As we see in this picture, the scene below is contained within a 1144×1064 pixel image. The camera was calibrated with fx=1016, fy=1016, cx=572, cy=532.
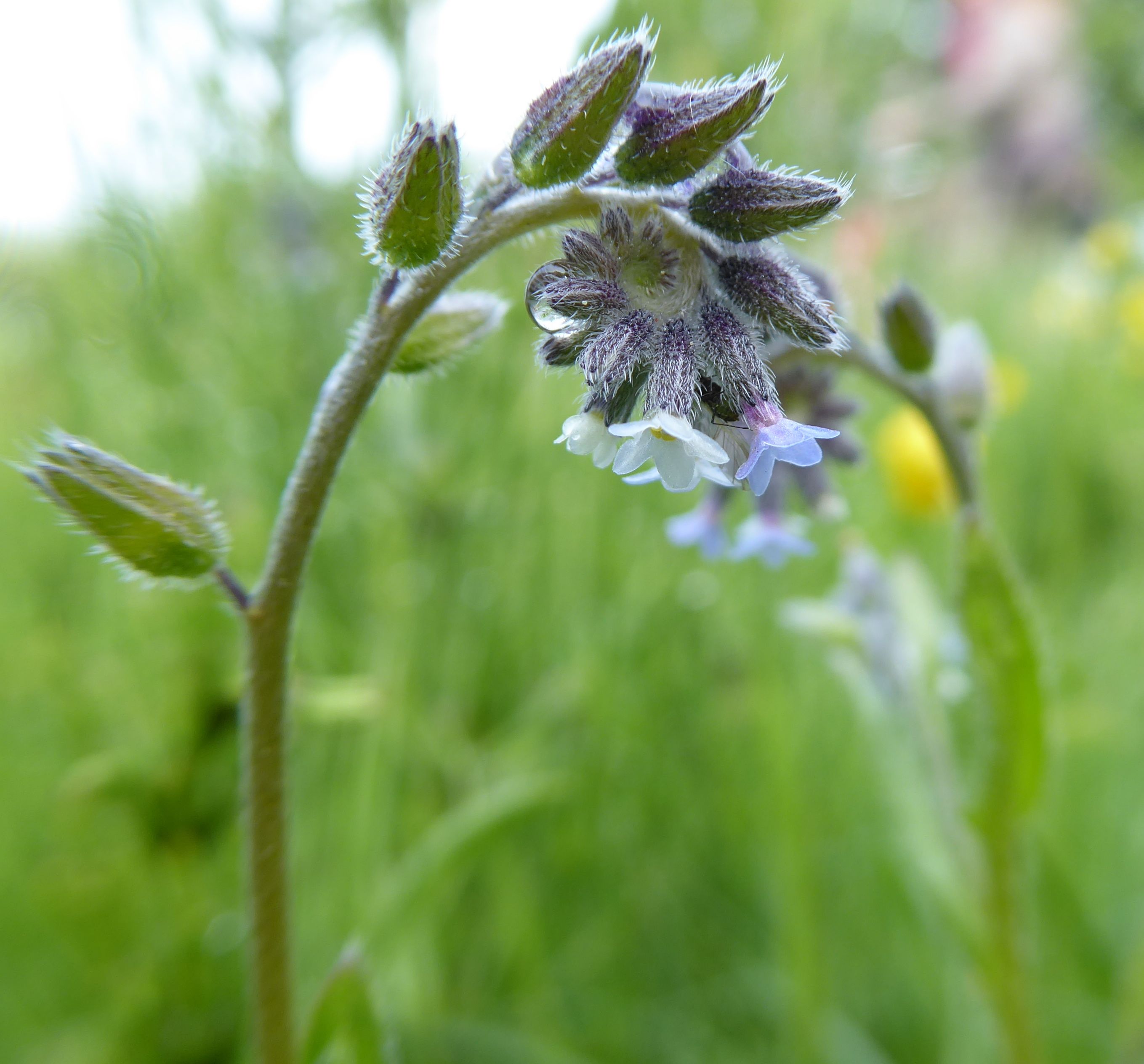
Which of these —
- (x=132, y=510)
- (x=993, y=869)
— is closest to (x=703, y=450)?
(x=132, y=510)

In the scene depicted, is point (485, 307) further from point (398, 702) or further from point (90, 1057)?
point (90, 1057)

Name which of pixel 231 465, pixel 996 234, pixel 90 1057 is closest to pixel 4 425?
pixel 231 465

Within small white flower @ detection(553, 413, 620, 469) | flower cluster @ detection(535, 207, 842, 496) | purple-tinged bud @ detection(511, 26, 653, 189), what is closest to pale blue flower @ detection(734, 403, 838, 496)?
flower cluster @ detection(535, 207, 842, 496)

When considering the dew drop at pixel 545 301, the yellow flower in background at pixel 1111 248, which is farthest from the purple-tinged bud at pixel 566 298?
the yellow flower in background at pixel 1111 248

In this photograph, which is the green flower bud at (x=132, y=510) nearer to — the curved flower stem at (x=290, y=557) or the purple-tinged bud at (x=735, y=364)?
the curved flower stem at (x=290, y=557)

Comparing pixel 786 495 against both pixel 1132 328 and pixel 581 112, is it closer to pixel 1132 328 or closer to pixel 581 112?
pixel 581 112
